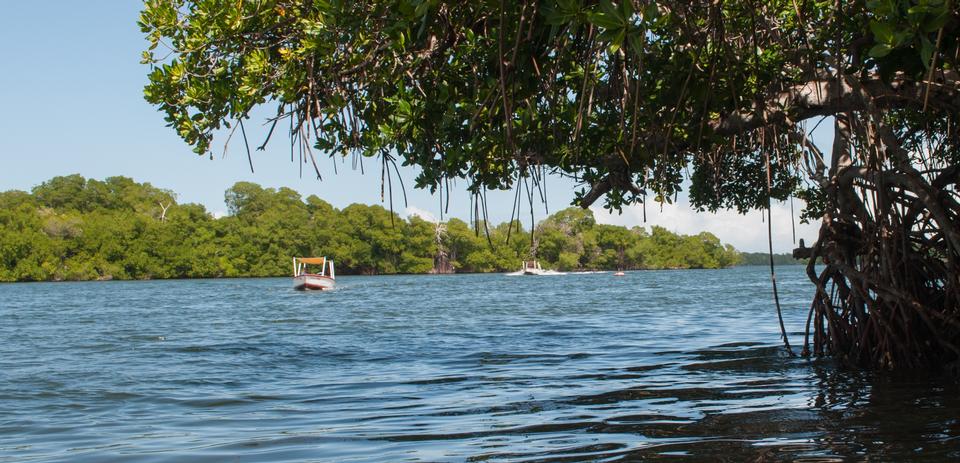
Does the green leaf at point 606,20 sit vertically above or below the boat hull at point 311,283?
above

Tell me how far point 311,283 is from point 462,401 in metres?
41.5

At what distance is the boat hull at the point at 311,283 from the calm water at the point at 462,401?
104ft

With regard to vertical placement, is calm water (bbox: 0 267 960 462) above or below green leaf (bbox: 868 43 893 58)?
below

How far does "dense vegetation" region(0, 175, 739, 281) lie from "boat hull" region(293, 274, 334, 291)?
25037 mm

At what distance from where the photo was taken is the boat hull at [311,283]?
4884 cm

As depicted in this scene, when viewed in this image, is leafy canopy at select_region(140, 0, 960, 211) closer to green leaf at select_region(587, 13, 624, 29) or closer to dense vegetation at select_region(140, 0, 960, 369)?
dense vegetation at select_region(140, 0, 960, 369)

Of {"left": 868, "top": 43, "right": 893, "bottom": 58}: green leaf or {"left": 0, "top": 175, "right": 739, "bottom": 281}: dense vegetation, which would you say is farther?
{"left": 0, "top": 175, "right": 739, "bottom": 281}: dense vegetation

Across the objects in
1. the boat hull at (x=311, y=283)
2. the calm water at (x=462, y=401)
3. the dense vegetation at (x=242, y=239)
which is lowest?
the calm water at (x=462, y=401)

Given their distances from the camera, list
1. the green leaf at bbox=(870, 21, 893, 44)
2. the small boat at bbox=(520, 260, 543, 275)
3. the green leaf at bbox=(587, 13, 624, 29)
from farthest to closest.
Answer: the small boat at bbox=(520, 260, 543, 275) < the green leaf at bbox=(870, 21, 893, 44) < the green leaf at bbox=(587, 13, 624, 29)

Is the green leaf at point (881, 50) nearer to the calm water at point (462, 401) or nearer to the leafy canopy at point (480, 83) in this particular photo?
the leafy canopy at point (480, 83)

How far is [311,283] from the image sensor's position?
4888 centimetres

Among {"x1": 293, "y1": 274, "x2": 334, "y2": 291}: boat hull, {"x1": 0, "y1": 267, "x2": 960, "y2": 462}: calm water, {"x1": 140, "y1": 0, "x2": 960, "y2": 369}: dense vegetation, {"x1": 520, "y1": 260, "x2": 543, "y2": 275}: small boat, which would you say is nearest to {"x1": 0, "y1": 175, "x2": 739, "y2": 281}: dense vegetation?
{"x1": 520, "y1": 260, "x2": 543, "y2": 275}: small boat

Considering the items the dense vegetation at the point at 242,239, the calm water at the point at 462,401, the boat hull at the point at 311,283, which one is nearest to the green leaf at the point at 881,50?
the calm water at the point at 462,401

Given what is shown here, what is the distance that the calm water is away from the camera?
19.7ft
